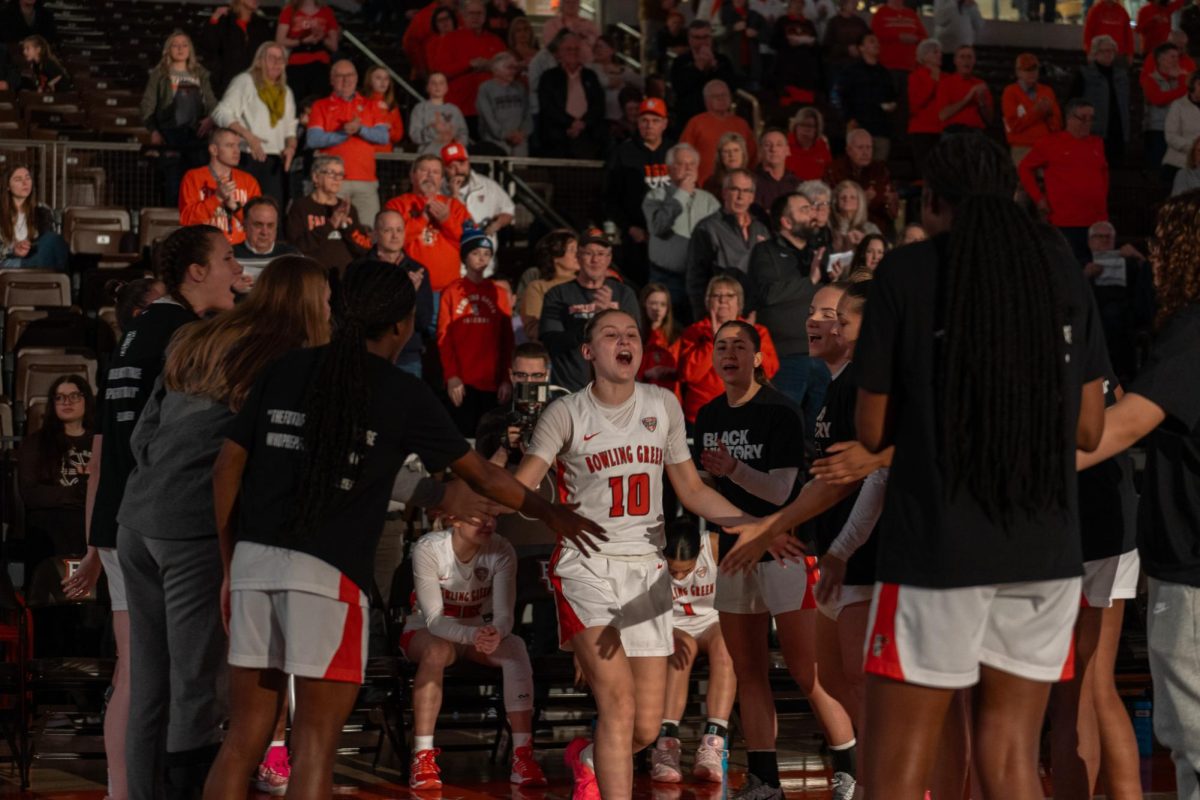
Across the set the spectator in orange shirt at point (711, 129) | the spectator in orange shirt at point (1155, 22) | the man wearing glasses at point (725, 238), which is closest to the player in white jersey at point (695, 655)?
the man wearing glasses at point (725, 238)

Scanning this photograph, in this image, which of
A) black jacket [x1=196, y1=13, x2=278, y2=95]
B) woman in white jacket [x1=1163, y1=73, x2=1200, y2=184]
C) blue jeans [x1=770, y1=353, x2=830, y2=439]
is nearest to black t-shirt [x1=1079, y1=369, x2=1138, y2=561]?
blue jeans [x1=770, y1=353, x2=830, y2=439]

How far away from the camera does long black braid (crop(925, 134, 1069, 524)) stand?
12.5 ft

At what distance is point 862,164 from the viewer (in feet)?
43.9

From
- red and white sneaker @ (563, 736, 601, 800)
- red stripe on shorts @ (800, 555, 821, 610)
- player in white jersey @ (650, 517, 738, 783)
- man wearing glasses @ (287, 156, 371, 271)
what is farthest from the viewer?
man wearing glasses @ (287, 156, 371, 271)

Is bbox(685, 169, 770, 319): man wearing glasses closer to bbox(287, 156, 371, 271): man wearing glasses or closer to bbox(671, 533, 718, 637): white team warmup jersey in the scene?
bbox(287, 156, 371, 271): man wearing glasses

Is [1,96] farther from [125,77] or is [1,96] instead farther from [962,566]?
[962,566]

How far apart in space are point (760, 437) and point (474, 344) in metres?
4.04

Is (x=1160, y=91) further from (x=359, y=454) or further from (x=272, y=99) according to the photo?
(x=359, y=454)

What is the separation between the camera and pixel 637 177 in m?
12.8

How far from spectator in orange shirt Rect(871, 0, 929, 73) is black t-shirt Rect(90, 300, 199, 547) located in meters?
13.1

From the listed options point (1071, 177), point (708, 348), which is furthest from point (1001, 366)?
point (1071, 177)

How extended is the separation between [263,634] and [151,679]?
3.10 feet

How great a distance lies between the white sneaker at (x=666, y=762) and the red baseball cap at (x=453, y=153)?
5673 millimetres

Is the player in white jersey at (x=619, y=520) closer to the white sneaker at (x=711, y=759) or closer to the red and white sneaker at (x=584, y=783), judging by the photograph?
the red and white sneaker at (x=584, y=783)
